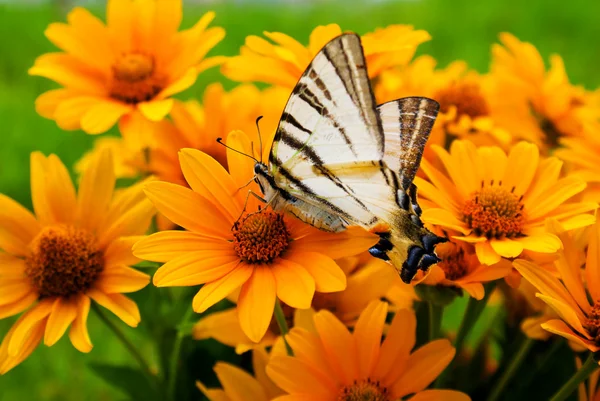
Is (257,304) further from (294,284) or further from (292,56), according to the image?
(292,56)

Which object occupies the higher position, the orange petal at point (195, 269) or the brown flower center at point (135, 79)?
the brown flower center at point (135, 79)

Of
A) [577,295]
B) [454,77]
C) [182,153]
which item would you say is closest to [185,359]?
[182,153]

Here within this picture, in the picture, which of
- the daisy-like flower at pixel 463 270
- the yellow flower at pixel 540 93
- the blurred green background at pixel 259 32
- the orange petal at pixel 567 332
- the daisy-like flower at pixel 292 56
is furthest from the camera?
the blurred green background at pixel 259 32

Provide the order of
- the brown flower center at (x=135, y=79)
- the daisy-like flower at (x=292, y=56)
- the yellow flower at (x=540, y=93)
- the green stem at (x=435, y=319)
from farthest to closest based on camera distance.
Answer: the yellow flower at (x=540, y=93)
the brown flower center at (x=135, y=79)
the daisy-like flower at (x=292, y=56)
the green stem at (x=435, y=319)

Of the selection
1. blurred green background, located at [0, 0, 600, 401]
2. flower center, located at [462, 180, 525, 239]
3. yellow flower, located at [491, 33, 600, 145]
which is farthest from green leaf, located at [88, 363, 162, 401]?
yellow flower, located at [491, 33, 600, 145]

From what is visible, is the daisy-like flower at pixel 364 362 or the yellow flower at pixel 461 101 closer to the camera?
the daisy-like flower at pixel 364 362

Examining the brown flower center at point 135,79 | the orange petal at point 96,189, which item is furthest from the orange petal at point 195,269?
the brown flower center at point 135,79

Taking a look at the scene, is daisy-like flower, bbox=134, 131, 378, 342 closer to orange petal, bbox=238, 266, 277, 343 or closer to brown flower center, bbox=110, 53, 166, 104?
orange petal, bbox=238, 266, 277, 343

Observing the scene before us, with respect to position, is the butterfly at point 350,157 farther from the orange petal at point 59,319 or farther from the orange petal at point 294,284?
the orange petal at point 59,319
